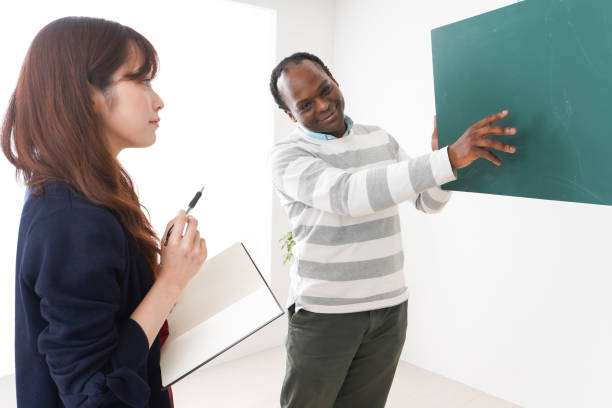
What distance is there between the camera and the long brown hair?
64 centimetres

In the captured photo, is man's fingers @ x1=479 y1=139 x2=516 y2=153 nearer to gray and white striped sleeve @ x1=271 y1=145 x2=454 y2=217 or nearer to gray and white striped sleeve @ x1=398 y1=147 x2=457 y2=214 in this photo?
gray and white striped sleeve @ x1=271 y1=145 x2=454 y2=217

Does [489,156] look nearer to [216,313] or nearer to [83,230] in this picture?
[216,313]

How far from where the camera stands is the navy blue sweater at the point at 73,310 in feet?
1.91

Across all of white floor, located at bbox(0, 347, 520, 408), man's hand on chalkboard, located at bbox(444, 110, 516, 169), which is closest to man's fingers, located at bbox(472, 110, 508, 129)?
man's hand on chalkboard, located at bbox(444, 110, 516, 169)

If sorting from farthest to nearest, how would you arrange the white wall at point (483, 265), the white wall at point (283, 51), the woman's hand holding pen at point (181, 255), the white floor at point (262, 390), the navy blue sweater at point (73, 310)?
the white wall at point (283, 51) < the white floor at point (262, 390) < the white wall at point (483, 265) < the woman's hand holding pen at point (181, 255) < the navy blue sweater at point (73, 310)

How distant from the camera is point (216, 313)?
794 millimetres

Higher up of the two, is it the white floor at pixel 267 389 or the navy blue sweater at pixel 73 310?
the navy blue sweater at pixel 73 310

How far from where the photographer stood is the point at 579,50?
752 mm

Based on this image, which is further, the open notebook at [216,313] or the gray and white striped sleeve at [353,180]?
the gray and white striped sleeve at [353,180]

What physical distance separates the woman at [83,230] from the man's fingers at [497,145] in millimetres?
599

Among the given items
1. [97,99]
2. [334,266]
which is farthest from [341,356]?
[97,99]

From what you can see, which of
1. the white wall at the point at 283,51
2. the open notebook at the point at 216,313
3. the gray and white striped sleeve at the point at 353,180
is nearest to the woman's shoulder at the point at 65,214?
the open notebook at the point at 216,313

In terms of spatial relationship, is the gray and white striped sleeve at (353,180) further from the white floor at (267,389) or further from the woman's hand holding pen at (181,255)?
the white floor at (267,389)

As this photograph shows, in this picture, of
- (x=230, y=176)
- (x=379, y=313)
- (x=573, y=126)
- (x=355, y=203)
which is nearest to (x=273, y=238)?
(x=230, y=176)
